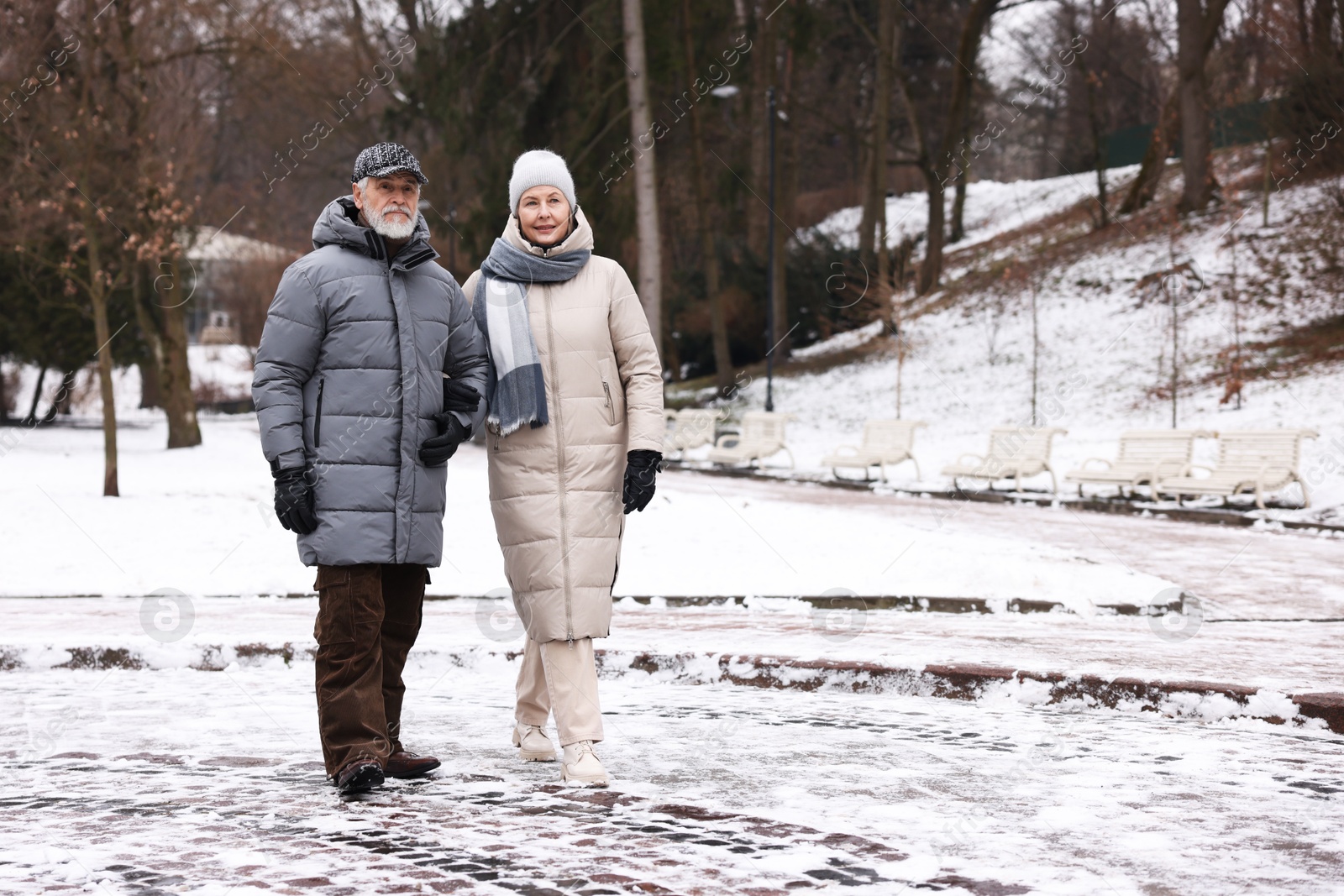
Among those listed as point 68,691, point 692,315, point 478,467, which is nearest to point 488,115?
point 478,467

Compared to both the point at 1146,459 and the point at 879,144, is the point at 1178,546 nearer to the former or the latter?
the point at 1146,459

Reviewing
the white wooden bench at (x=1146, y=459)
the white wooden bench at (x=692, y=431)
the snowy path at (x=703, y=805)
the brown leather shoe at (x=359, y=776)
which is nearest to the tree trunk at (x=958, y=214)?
the white wooden bench at (x=692, y=431)

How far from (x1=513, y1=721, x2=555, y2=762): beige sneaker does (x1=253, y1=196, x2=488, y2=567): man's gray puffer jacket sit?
0.79 metres

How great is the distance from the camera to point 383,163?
4719 millimetres

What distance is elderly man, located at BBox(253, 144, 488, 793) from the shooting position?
453 centimetres

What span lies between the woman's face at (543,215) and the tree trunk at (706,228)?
75.0 ft

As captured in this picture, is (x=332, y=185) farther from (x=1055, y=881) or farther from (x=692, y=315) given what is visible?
(x=1055, y=881)

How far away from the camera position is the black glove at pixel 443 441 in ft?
15.4

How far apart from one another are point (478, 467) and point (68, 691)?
15075mm

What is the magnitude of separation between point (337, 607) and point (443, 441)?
2.12 feet

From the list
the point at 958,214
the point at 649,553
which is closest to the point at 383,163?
the point at 649,553

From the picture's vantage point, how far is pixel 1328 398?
2016cm

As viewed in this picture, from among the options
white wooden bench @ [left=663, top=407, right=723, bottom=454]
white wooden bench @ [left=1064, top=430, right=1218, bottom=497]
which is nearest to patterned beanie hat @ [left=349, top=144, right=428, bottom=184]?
white wooden bench @ [left=1064, top=430, right=1218, bottom=497]

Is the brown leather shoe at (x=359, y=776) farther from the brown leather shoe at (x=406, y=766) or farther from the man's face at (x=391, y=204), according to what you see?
the man's face at (x=391, y=204)
